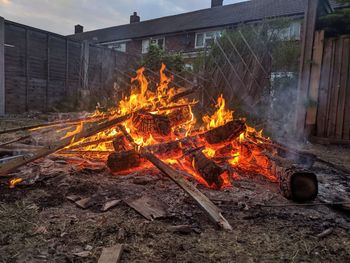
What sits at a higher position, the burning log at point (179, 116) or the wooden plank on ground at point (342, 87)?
the wooden plank on ground at point (342, 87)

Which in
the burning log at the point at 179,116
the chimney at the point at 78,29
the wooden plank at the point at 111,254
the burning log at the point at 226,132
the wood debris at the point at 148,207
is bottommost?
the wooden plank at the point at 111,254

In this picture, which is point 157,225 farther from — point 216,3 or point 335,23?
point 216,3

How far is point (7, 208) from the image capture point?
2846 millimetres

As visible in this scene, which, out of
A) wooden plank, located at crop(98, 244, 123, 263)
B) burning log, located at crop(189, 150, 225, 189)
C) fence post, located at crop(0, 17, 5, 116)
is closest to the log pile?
burning log, located at crop(189, 150, 225, 189)

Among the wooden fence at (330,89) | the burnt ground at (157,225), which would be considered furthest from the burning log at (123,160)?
the wooden fence at (330,89)

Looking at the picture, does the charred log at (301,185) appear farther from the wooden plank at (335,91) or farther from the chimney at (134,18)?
the chimney at (134,18)

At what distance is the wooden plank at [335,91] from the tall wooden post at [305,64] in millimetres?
536

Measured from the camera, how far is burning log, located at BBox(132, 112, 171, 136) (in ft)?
14.7

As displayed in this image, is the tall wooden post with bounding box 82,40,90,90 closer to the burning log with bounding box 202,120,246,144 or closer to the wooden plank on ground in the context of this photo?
the wooden plank on ground

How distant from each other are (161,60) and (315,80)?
885 cm

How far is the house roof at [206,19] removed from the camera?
1976 cm

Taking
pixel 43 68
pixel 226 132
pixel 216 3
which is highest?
pixel 216 3

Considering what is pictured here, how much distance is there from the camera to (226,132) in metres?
4.20

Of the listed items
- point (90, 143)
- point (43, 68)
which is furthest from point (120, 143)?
point (43, 68)
